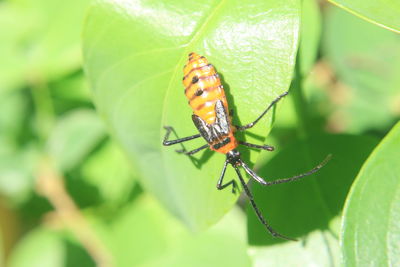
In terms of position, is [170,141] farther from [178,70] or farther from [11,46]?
[11,46]

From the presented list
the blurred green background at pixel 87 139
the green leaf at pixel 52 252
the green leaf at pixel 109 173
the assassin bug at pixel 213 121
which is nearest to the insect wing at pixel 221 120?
the assassin bug at pixel 213 121

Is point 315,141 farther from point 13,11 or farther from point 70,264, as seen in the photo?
point 13,11

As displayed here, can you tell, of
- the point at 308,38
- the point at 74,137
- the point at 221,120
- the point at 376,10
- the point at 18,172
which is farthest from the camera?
the point at 18,172

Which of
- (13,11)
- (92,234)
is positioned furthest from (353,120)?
(13,11)

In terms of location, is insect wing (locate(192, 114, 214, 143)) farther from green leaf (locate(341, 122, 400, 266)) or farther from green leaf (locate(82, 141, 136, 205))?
green leaf (locate(82, 141, 136, 205))

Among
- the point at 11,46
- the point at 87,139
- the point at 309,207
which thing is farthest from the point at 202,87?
the point at 11,46
